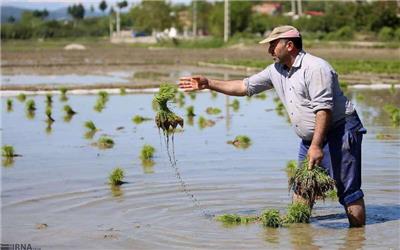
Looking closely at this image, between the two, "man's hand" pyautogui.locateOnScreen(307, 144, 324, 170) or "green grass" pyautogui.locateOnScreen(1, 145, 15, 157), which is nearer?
"man's hand" pyautogui.locateOnScreen(307, 144, 324, 170)

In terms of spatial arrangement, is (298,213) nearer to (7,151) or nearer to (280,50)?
(280,50)

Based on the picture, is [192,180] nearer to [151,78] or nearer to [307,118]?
[307,118]

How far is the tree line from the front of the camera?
69125mm

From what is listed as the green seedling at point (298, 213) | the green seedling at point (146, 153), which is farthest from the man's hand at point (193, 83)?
the green seedling at point (146, 153)

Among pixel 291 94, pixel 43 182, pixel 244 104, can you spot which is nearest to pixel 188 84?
pixel 291 94

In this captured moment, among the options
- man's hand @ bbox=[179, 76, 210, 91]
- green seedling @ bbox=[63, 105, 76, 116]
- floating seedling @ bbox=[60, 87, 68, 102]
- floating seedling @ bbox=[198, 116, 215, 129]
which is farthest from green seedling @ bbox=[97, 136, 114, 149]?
floating seedling @ bbox=[60, 87, 68, 102]

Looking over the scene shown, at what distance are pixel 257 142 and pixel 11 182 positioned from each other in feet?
14.7

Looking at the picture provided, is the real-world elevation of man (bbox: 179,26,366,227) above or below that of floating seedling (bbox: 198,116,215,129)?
above

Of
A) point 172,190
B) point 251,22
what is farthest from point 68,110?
point 251,22

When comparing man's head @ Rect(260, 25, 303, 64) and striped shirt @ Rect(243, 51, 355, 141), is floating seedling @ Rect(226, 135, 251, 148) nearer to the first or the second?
striped shirt @ Rect(243, 51, 355, 141)

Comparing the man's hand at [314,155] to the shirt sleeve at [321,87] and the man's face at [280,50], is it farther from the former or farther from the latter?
the man's face at [280,50]

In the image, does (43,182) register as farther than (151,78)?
No

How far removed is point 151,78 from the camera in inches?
1237

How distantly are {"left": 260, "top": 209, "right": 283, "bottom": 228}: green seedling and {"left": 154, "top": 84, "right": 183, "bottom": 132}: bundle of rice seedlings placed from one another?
1.09 metres
